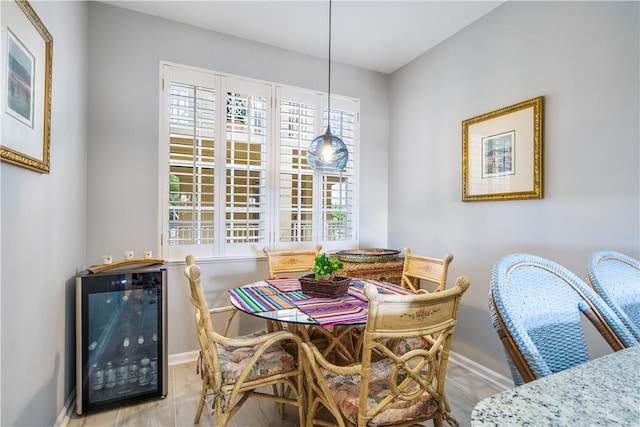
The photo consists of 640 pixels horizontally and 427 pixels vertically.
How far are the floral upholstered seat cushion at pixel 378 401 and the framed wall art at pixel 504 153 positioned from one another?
1638mm

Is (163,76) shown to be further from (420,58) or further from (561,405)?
(561,405)

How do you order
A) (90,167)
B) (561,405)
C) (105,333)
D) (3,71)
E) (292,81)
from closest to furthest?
1. (561,405)
2. (3,71)
3. (105,333)
4. (90,167)
5. (292,81)

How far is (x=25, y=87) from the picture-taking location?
1.44 meters

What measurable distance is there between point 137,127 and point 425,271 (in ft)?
8.48

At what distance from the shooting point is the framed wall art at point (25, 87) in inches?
50.6

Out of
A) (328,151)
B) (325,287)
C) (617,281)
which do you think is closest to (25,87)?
(328,151)

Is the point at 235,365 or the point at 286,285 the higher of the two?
the point at 286,285

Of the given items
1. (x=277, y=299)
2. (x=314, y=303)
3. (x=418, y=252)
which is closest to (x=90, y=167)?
(x=277, y=299)

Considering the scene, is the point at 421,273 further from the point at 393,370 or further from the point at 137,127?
the point at 137,127

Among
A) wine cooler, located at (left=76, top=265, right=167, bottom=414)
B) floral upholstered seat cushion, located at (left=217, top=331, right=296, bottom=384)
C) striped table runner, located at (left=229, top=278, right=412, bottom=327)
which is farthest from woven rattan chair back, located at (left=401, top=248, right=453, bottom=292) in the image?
wine cooler, located at (left=76, top=265, right=167, bottom=414)

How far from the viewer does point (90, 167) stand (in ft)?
8.14

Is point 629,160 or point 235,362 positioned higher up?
point 629,160

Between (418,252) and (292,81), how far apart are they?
2.13m

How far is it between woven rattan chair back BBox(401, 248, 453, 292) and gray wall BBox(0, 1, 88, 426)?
2306 millimetres
